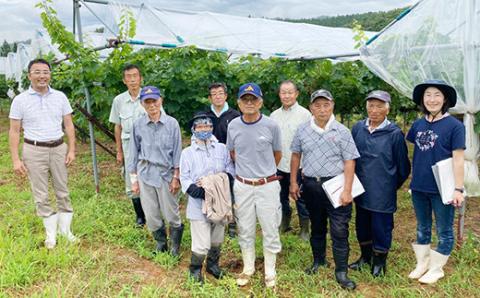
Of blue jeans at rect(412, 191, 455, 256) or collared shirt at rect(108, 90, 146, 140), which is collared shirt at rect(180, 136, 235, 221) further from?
blue jeans at rect(412, 191, 455, 256)

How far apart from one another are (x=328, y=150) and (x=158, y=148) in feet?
4.67

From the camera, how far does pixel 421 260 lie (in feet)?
10.7

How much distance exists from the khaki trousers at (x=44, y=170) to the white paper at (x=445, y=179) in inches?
124

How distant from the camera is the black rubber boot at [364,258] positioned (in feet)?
11.2

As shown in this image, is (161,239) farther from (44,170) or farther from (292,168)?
(292,168)

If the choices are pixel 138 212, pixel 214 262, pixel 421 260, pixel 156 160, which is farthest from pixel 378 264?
pixel 138 212

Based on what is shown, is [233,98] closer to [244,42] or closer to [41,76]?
[41,76]

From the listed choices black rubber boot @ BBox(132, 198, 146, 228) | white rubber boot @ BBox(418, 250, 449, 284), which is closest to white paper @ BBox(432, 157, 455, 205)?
white rubber boot @ BBox(418, 250, 449, 284)

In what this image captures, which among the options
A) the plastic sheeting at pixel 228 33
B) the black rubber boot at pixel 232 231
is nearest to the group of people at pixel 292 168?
the black rubber boot at pixel 232 231

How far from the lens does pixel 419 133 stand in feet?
9.92

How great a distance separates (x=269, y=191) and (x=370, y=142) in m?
0.86

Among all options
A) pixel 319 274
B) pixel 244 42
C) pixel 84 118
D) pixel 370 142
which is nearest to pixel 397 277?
pixel 319 274

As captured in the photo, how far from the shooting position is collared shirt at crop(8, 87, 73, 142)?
3.46m

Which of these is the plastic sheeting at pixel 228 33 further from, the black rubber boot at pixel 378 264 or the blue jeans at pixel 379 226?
the black rubber boot at pixel 378 264
